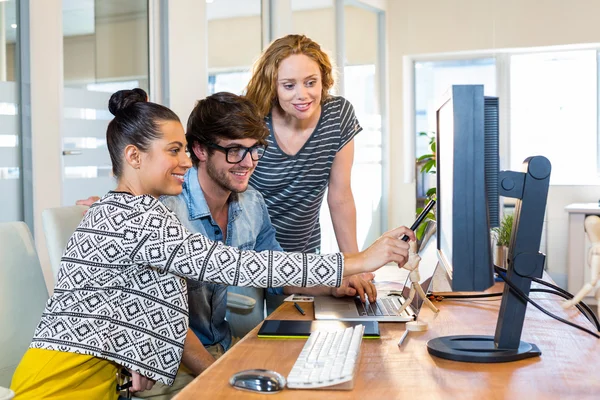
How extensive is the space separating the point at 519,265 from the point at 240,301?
0.98 m

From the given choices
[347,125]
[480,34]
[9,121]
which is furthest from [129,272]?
[480,34]

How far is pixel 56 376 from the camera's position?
53.5 inches

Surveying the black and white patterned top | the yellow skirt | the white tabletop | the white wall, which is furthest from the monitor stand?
the white wall

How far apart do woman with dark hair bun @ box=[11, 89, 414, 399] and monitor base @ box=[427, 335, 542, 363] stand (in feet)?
0.65

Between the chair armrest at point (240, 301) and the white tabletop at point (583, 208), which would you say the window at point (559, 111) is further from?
the chair armrest at point (240, 301)

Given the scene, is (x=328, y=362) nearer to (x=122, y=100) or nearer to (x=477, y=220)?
(x=477, y=220)

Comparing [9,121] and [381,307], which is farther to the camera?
[9,121]

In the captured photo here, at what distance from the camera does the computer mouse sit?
1.06 m

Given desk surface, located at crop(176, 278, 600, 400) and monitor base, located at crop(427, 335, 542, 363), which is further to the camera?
monitor base, located at crop(427, 335, 542, 363)

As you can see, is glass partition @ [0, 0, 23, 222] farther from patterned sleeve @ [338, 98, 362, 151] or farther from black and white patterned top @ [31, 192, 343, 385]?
black and white patterned top @ [31, 192, 343, 385]

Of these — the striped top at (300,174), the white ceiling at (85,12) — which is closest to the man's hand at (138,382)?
the striped top at (300,174)

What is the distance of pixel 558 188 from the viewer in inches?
233

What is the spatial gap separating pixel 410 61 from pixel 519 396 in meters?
5.62

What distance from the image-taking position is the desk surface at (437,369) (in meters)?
1.07
